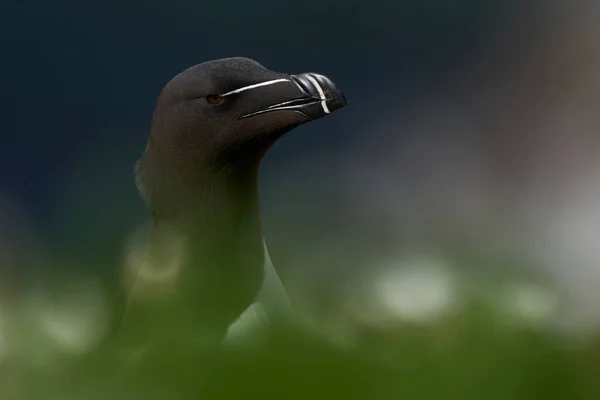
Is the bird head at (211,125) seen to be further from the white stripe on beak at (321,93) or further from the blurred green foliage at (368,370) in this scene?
the blurred green foliage at (368,370)

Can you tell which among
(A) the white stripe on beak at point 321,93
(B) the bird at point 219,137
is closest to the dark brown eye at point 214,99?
(B) the bird at point 219,137

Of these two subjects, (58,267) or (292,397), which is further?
(58,267)

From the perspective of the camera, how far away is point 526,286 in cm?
18

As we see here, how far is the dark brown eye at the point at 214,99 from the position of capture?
56.1 inches

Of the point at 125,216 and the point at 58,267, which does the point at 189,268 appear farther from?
the point at 125,216

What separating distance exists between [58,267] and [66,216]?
39 millimetres

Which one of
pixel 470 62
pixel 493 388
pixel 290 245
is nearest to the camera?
pixel 493 388

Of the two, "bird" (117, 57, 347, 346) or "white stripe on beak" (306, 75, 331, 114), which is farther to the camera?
"bird" (117, 57, 347, 346)

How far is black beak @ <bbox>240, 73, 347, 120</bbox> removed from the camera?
1079mm

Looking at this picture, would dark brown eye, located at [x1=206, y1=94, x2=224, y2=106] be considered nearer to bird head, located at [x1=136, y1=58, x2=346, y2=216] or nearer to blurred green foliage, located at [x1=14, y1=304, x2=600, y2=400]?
bird head, located at [x1=136, y1=58, x2=346, y2=216]

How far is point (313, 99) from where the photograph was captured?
1261 mm

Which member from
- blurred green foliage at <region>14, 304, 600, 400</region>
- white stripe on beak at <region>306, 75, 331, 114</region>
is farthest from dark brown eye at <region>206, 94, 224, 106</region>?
blurred green foliage at <region>14, 304, 600, 400</region>

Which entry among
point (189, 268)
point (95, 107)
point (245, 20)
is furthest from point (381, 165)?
point (189, 268)

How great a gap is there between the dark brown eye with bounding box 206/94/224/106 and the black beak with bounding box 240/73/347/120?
0.06m
